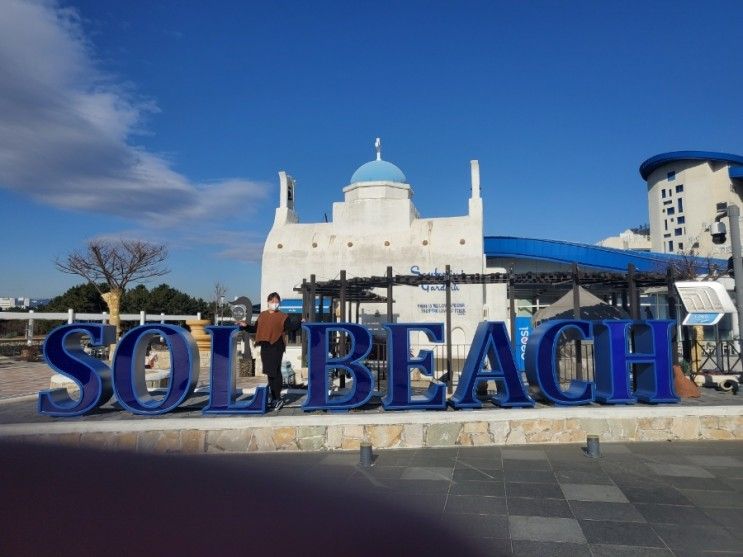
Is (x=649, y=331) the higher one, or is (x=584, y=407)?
(x=649, y=331)

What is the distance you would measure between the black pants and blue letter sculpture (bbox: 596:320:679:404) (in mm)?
5441

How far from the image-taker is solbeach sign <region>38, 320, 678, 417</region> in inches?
305

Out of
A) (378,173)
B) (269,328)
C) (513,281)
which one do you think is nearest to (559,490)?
(269,328)

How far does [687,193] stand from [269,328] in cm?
6032

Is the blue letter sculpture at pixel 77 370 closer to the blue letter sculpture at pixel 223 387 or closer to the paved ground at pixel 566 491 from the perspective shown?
the blue letter sculpture at pixel 223 387

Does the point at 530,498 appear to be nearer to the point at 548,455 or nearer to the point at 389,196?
the point at 548,455

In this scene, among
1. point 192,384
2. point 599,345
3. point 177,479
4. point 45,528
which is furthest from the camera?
point 599,345

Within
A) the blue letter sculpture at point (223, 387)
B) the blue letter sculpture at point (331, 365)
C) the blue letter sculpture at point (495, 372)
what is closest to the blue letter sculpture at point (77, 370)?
the blue letter sculpture at point (223, 387)

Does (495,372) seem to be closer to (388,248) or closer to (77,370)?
(77,370)

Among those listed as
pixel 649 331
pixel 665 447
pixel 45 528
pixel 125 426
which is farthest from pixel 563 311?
pixel 45 528

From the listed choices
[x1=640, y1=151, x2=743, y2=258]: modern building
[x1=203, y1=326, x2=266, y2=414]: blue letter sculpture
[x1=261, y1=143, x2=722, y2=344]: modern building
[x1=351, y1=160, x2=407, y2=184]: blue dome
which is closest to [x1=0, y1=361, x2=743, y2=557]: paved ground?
[x1=203, y1=326, x2=266, y2=414]: blue letter sculpture

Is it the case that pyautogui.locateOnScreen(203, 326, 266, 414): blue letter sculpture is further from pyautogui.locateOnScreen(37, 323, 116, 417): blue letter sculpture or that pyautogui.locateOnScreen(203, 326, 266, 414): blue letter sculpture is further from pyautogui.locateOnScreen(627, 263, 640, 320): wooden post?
pyautogui.locateOnScreen(627, 263, 640, 320): wooden post

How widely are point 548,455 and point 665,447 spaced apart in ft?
6.13

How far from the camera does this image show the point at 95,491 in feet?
17.6
